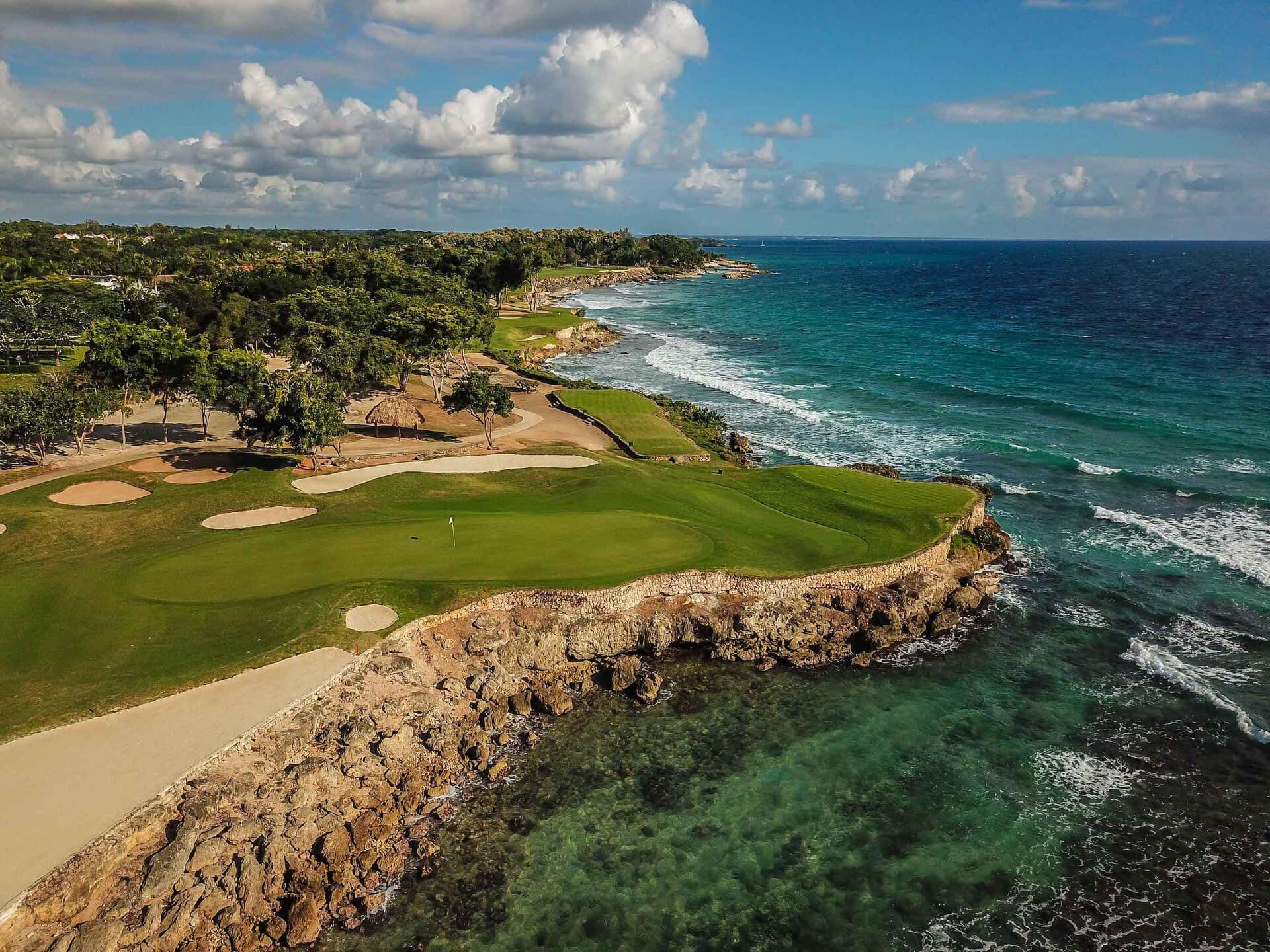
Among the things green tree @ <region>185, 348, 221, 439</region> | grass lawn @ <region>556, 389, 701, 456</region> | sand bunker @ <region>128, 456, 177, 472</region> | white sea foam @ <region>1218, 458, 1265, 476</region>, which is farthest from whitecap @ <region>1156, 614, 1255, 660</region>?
green tree @ <region>185, 348, 221, 439</region>

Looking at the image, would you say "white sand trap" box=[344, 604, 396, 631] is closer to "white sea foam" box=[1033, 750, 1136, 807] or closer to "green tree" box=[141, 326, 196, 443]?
"white sea foam" box=[1033, 750, 1136, 807]

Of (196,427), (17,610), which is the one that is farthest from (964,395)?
(17,610)

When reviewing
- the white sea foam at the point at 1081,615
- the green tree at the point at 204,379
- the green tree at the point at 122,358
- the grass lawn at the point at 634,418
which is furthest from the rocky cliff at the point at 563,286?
the white sea foam at the point at 1081,615

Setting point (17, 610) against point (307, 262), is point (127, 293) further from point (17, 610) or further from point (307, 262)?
point (17, 610)

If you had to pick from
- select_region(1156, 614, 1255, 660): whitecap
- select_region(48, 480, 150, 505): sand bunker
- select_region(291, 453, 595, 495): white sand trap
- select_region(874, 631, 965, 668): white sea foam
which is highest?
select_region(291, 453, 595, 495): white sand trap

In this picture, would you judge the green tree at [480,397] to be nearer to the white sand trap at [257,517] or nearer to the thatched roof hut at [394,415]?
the thatched roof hut at [394,415]

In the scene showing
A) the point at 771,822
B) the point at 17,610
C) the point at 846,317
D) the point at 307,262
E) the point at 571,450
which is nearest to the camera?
the point at 771,822
